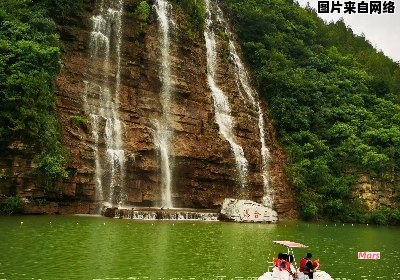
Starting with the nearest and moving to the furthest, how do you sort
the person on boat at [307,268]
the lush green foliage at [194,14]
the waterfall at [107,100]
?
the person on boat at [307,268], the waterfall at [107,100], the lush green foliage at [194,14]

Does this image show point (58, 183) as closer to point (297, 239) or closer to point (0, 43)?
point (0, 43)

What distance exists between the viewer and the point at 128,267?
14781mm

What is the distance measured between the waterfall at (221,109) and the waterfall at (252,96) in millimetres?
2360

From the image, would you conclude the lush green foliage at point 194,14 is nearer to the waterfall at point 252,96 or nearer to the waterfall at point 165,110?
the waterfall at point 165,110

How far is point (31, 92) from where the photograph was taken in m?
29.0

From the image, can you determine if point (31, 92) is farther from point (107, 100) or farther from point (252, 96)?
point (252, 96)

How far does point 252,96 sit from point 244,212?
628 inches

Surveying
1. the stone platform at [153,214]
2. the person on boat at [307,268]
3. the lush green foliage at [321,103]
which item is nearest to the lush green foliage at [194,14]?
the lush green foliage at [321,103]

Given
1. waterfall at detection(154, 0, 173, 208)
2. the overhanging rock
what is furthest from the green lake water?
waterfall at detection(154, 0, 173, 208)

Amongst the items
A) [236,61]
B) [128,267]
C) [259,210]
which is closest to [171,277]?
[128,267]

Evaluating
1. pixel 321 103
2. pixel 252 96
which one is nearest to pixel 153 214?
pixel 252 96

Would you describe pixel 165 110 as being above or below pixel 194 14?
below

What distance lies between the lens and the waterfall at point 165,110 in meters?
35.0

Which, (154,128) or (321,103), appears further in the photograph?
(321,103)
